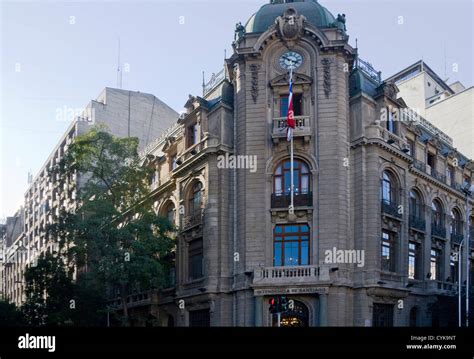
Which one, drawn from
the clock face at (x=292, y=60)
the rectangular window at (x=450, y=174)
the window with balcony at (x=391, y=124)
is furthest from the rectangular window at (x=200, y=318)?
the rectangular window at (x=450, y=174)

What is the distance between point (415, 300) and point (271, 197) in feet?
39.9

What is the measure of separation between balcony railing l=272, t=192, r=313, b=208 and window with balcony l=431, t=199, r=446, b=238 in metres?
12.4

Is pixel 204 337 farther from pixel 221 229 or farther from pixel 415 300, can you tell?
pixel 415 300

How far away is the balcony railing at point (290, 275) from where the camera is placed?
102ft

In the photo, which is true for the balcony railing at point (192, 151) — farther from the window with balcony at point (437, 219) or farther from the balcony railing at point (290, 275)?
the window with balcony at point (437, 219)

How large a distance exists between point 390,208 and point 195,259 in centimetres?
1283

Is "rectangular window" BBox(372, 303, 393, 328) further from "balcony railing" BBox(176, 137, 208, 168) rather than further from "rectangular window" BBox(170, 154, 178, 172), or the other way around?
"rectangular window" BBox(170, 154, 178, 172)

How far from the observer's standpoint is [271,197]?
33156mm

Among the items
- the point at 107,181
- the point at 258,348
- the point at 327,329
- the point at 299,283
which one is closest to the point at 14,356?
the point at 258,348

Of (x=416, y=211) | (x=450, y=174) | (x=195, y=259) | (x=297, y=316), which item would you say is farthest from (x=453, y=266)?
(x=195, y=259)

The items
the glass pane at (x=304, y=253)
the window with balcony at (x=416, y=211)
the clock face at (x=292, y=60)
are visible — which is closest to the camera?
the glass pane at (x=304, y=253)

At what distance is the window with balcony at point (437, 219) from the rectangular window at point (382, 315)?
856cm

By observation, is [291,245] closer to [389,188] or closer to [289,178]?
[289,178]

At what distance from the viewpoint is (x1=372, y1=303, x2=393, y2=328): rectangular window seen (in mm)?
32938
